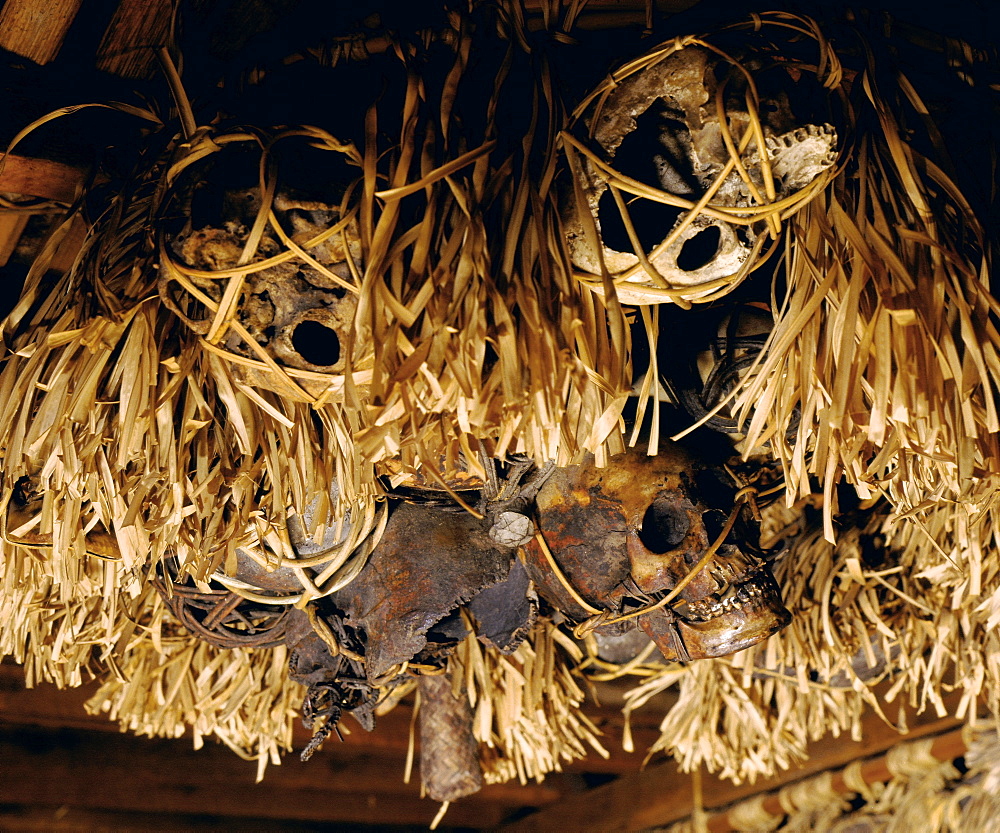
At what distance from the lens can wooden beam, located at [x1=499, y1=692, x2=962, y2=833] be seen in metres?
2.42

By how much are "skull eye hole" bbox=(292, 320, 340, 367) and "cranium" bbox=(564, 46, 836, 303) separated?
9.9 inches

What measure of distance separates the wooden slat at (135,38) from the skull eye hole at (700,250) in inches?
22.0

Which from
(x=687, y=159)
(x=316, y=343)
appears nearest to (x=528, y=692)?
(x=316, y=343)

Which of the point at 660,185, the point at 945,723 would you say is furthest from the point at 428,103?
the point at 945,723

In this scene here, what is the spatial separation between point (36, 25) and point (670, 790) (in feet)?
8.85

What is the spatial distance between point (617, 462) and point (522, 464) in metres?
0.11

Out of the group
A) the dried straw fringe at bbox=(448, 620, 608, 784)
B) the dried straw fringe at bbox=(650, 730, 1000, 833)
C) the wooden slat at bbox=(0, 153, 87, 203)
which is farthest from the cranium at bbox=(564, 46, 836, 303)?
the dried straw fringe at bbox=(650, 730, 1000, 833)

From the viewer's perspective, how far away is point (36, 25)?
2.98ft

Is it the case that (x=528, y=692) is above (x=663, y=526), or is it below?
below

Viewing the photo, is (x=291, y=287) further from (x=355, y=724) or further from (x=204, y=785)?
(x=204, y=785)

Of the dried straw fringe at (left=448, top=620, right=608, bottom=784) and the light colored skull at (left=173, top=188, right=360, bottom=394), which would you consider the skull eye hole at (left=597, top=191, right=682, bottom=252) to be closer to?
the light colored skull at (left=173, top=188, right=360, bottom=394)

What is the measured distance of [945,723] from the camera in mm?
2318

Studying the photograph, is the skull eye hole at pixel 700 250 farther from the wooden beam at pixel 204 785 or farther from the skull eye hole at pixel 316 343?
the wooden beam at pixel 204 785

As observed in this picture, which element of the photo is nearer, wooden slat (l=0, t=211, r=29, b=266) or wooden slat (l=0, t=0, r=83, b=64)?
wooden slat (l=0, t=0, r=83, b=64)
